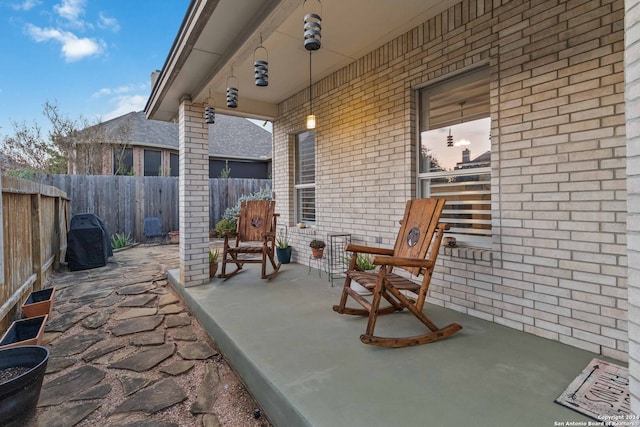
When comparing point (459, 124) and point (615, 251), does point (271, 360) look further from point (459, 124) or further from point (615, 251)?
point (459, 124)

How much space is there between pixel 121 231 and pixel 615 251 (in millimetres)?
9268

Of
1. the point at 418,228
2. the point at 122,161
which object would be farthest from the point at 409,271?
the point at 122,161

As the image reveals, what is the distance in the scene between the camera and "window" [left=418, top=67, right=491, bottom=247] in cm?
286

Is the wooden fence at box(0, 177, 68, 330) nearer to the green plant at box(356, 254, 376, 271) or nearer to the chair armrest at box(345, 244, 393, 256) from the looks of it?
the chair armrest at box(345, 244, 393, 256)

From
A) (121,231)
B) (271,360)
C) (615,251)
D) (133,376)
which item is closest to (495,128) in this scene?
(615,251)

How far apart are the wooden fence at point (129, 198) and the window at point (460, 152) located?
7.47m

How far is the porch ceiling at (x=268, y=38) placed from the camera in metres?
2.45

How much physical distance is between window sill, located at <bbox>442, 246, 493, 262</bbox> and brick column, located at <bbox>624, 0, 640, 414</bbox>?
1.82 meters

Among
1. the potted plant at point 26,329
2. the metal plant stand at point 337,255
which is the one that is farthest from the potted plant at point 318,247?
the potted plant at point 26,329

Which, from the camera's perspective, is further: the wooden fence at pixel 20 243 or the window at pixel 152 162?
the window at pixel 152 162

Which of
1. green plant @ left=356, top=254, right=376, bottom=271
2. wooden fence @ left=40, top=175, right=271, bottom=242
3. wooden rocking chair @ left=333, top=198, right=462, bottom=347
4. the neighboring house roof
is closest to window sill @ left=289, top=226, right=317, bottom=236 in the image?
green plant @ left=356, top=254, right=376, bottom=271

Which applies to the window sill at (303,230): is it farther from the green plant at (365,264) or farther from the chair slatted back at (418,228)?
the chair slatted back at (418,228)

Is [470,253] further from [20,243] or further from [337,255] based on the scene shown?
[20,243]

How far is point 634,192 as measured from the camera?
2.78 ft
